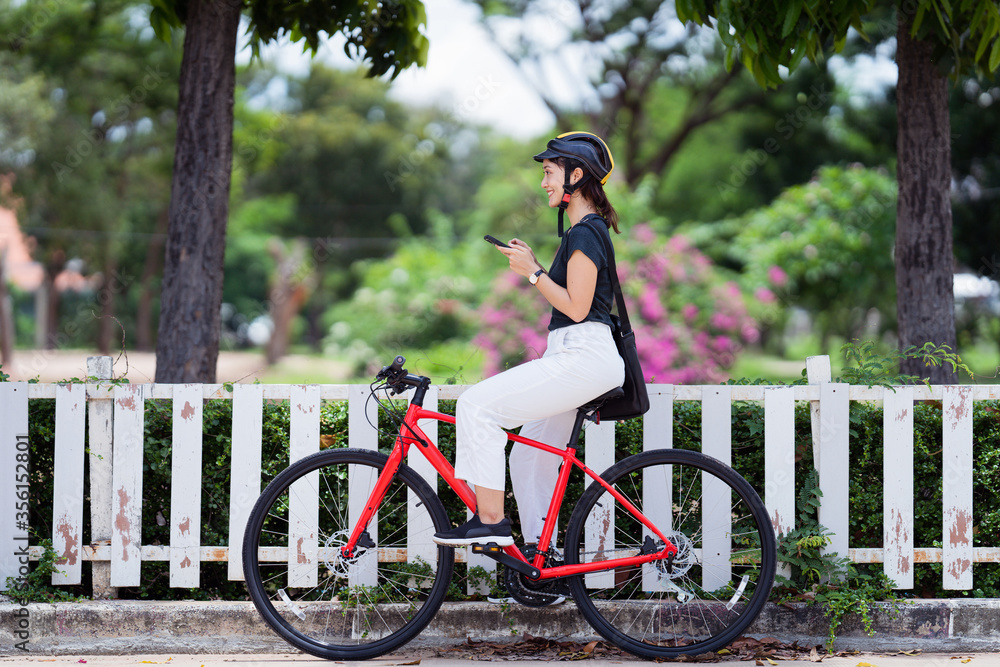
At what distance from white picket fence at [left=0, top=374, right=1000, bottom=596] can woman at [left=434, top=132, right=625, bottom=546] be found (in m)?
0.47

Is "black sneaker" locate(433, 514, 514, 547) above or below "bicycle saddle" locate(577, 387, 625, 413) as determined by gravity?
below

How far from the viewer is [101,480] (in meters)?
3.51

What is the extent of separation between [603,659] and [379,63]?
3.77 meters

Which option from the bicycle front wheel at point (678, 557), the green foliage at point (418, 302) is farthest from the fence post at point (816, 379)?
the green foliage at point (418, 302)

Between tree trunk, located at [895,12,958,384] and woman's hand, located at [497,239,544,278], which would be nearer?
woman's hand, located at [497,239,544,278]

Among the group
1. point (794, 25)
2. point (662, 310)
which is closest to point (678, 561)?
point (794, 25)

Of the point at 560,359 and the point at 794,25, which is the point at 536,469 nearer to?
the point at 560,359

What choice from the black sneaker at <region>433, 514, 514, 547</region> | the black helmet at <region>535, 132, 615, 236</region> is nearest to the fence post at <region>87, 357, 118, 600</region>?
the black sneaker at <region>433, 514, 514, 547</region>

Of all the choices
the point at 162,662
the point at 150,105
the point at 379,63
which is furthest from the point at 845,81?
the point at 162,662

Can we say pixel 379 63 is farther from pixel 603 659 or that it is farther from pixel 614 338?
pixel 603 659

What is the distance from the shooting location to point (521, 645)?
3377 millimetres

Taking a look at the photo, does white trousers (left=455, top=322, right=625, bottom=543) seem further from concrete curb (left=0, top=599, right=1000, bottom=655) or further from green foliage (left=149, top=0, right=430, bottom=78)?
green foliage (left=149, top=0, right=430, bottom=78)

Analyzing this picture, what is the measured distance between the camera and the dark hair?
3.14 m

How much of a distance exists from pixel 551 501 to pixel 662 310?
766cm
